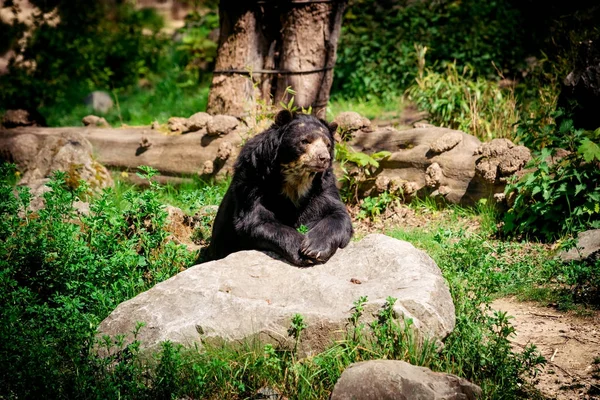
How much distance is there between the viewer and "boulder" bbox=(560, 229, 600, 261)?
5.34m

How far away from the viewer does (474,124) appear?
309 inches

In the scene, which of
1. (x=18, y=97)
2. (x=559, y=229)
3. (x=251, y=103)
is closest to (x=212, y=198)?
(x=251, y=103)

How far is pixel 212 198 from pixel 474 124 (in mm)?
3332

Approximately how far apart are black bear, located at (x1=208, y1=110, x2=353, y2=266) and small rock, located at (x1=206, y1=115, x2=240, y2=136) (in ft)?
7.48

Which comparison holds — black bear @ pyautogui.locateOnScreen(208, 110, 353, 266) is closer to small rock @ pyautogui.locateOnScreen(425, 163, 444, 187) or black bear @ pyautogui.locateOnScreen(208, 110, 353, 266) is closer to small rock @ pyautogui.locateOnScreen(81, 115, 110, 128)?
small rock @ pyautogui.locateOnScreen(425, 163, 444, 187)

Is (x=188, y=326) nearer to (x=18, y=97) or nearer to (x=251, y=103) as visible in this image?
(x=251, y=103)

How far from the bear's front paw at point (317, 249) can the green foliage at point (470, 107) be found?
3568 millimetres

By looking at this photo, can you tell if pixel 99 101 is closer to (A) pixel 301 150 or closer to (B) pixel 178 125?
(B) pixel 178 125

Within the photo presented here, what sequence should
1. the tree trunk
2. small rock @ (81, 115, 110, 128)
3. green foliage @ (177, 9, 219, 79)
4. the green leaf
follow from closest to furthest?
the green leaf → the tree trunk → small rock @ (81, 115, 110, 128) → green foliage @ (177, 9, 219, 79)

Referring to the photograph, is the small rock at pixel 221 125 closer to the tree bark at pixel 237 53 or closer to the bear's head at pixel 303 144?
the tree bark at pixel 237 53

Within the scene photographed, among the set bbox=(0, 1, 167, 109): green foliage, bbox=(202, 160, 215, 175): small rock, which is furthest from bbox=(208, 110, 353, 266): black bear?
bbox=(0, 1, 167, 109): green foliage

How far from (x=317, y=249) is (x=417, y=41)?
23.0 feet

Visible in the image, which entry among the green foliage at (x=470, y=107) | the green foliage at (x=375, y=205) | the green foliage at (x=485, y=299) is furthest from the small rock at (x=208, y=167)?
the green foliage at (x=470, y=107)

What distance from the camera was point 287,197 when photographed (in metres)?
5.39
